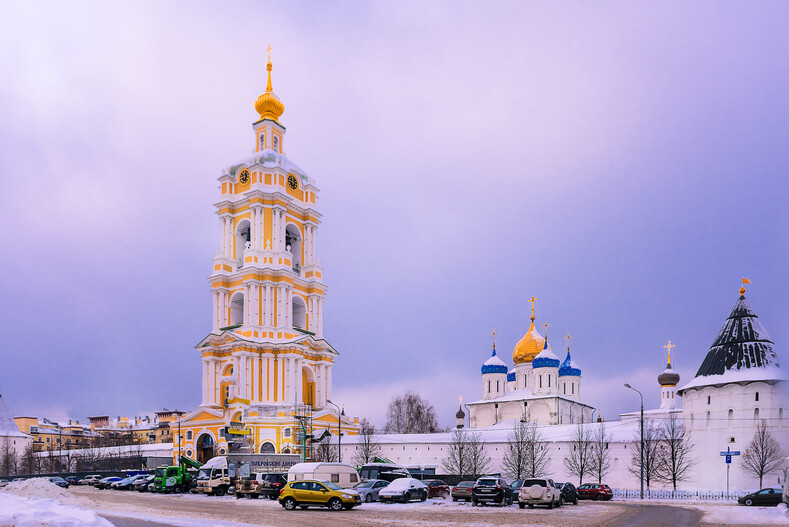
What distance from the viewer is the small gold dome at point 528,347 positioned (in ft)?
274

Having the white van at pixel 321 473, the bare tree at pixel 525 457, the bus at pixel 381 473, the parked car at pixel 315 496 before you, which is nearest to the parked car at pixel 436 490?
the bus at pixel 381 473

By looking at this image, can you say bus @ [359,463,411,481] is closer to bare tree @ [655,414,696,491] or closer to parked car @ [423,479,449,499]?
parked car @ [423,479,449,499]

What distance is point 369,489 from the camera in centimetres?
3141

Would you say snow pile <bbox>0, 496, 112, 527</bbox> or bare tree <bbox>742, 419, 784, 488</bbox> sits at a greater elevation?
snow pile <bbox>0, 496, 112, 527</bbox>

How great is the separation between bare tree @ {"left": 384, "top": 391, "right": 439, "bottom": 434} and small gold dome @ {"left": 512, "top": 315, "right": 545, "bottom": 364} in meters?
16.6

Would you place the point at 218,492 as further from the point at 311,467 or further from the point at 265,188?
the point at 265,188

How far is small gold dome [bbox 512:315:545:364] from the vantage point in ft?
274

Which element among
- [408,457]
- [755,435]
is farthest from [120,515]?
[408,457]

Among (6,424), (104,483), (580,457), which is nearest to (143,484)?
(104,483)

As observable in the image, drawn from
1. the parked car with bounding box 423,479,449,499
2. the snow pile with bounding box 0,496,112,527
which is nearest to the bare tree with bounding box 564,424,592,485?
the parked car with bounding box 423,479,449,499

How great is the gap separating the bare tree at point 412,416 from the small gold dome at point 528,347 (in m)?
16.6

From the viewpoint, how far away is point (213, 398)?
60.9 metres

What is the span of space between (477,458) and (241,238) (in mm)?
29824

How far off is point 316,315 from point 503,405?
27.1 meters
